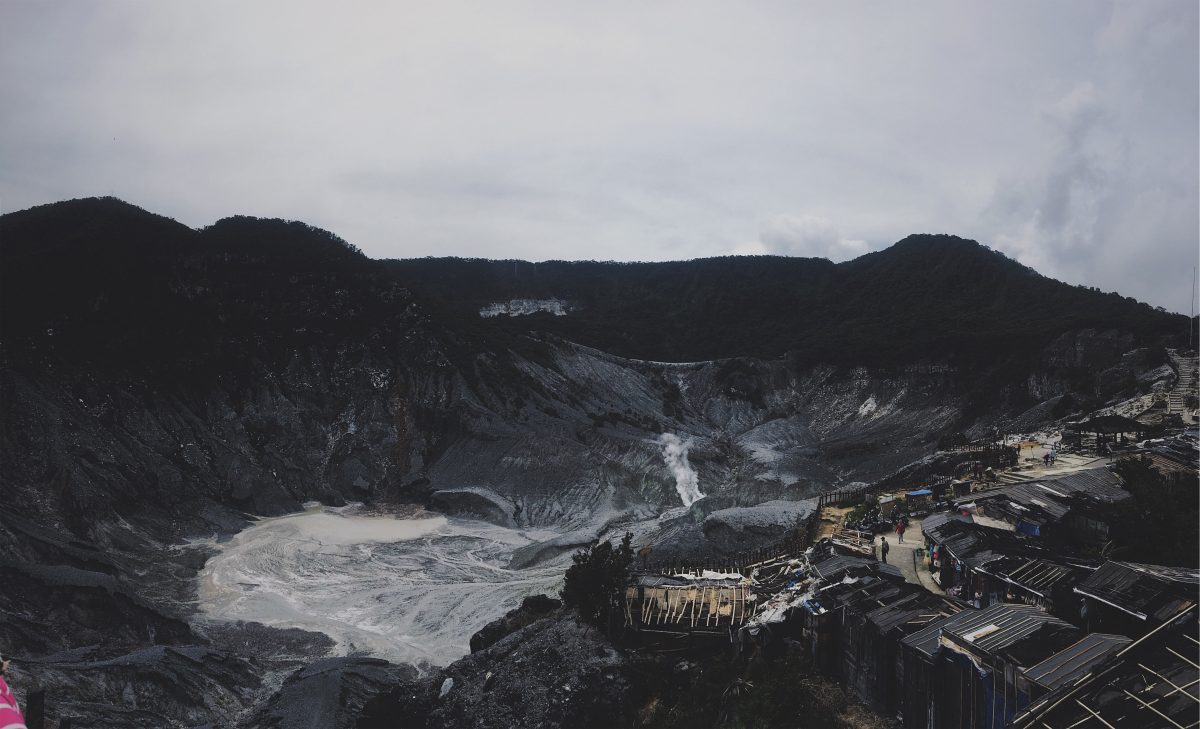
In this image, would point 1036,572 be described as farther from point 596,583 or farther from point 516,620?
point 516,620

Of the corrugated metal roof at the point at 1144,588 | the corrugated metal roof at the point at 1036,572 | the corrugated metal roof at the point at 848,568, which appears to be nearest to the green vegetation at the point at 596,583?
the corrugated metal roof at the point at 848,568

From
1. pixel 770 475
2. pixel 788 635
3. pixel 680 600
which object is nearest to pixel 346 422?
pixel 770 475

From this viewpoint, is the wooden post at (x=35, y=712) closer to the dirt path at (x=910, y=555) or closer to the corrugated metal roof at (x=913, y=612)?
the corrugated metal roof at (x=913, y=612)

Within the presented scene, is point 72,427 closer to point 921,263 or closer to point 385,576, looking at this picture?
point 385,576

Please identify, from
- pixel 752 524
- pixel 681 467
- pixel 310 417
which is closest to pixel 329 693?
pixel 752 524

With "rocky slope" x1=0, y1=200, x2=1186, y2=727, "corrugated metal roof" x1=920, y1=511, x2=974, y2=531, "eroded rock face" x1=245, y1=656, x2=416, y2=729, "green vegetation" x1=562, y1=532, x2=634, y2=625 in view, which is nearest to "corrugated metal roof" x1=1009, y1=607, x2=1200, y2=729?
"corrugated metal roof" x1=920, y1=511, x2=974, y2=531

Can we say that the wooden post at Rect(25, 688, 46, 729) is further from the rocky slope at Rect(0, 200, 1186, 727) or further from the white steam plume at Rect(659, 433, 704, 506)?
the white steam plume at Rect(659, 433, 704, 506)

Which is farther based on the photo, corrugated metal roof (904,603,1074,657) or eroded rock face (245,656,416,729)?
eroded rock face (245,656,416,729)
